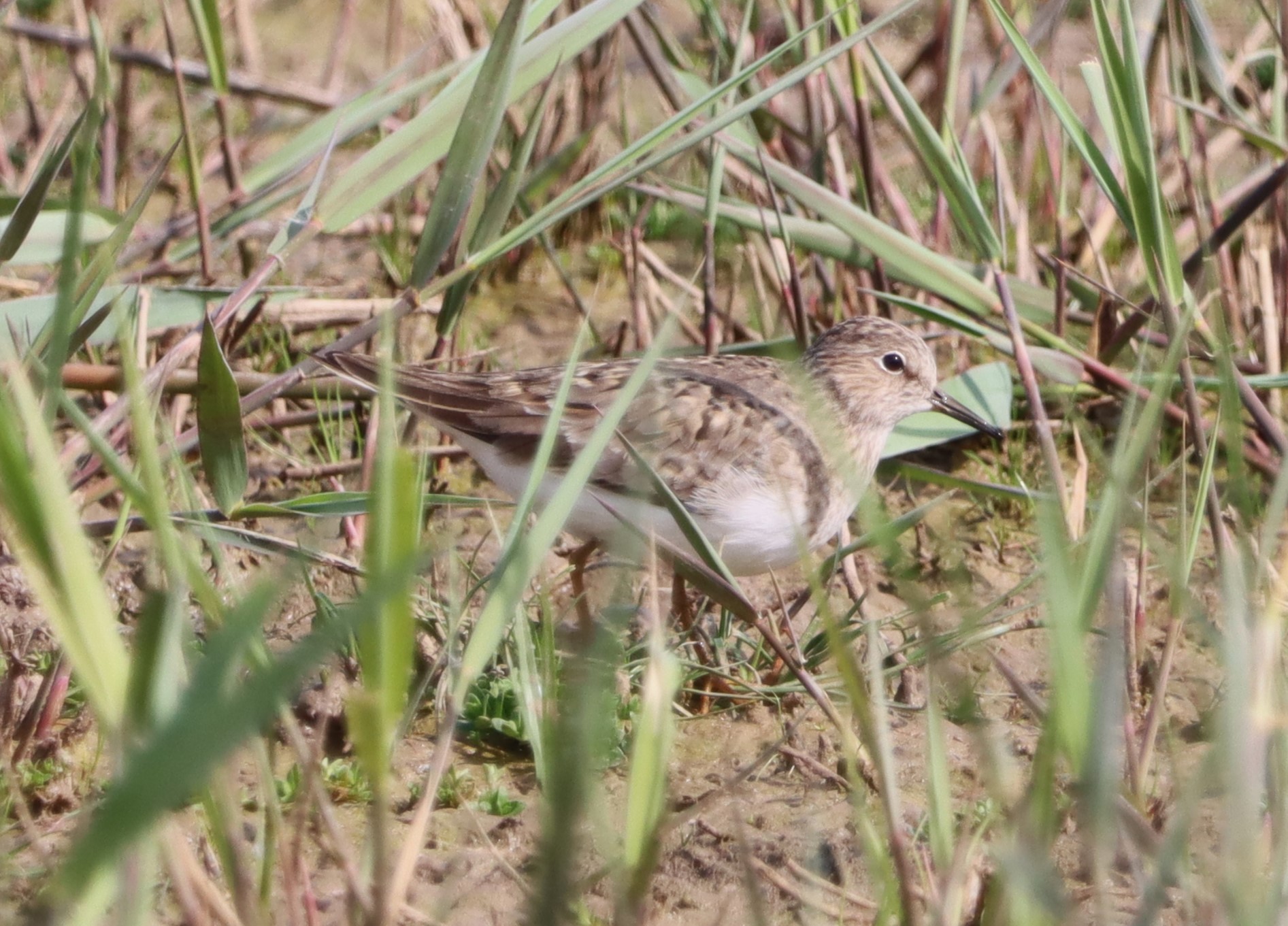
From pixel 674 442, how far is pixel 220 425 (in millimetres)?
1422

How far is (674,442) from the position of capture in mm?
4461

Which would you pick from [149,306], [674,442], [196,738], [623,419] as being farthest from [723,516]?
[196,738]

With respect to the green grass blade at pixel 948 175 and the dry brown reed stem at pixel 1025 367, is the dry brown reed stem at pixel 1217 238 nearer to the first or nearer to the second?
the dry brown reed stem at pixel 1025 367

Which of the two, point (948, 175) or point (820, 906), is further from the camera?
point (948, 175)

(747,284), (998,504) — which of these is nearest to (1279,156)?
(998,504)

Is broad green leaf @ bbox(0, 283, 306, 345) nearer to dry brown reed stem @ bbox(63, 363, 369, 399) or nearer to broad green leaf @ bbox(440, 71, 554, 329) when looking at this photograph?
dry brown reed stem @ bbox(63, 363, 369, 399)

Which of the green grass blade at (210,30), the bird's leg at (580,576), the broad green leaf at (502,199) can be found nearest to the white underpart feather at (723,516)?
the bird's leg at (580,576)

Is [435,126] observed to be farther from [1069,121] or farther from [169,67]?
[169,67]

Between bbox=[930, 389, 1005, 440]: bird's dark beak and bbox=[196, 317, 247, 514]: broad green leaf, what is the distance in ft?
7.59

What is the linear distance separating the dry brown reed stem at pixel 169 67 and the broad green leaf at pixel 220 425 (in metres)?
3.04

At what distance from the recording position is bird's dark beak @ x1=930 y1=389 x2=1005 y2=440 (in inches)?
192

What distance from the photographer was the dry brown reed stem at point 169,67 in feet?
20.0

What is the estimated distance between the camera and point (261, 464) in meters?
5.08

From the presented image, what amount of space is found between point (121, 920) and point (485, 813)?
153 centimetres
